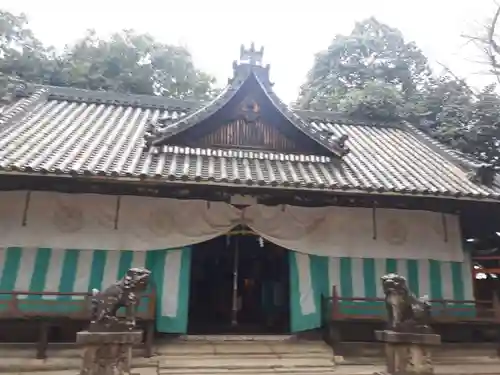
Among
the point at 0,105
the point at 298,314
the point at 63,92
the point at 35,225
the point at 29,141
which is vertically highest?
the point at 63,92

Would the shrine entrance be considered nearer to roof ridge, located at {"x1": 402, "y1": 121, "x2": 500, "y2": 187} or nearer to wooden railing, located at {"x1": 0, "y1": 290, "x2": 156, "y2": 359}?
wooden railing, located at {"x1": 0, "y1": 290, "x2": 156, "y2": 359}

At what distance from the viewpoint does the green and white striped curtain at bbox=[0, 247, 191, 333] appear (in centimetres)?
751

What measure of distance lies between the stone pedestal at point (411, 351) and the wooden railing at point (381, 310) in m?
1.32

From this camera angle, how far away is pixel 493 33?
1805 cm

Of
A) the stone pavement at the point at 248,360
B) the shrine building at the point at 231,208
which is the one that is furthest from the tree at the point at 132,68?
the stone pavement at the point at 248,360

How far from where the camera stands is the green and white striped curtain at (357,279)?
26.3 ft

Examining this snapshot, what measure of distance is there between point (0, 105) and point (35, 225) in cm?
582

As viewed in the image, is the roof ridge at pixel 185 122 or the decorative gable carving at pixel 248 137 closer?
the roof ridge at pixel 185 122

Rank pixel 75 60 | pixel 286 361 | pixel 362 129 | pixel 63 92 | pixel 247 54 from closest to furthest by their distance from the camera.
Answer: pixel 286 361 < pixel 247 54 < pixel 63 92 < pixel 362 129 < pixel 75 60

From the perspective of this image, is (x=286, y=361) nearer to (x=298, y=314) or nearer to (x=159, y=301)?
(x=298, y=314)

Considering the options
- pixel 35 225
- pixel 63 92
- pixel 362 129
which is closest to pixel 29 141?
A: pixel 35 225

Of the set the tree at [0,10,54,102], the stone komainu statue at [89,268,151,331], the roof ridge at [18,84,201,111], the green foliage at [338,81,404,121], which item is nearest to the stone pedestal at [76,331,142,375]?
the stone komainu statue at [89,268,151,331]

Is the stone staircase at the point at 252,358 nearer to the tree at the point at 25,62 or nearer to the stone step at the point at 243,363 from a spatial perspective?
the stone step at the point at 243,363

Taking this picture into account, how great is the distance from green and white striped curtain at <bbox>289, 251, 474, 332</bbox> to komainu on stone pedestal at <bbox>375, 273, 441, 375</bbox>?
179 centimetres
